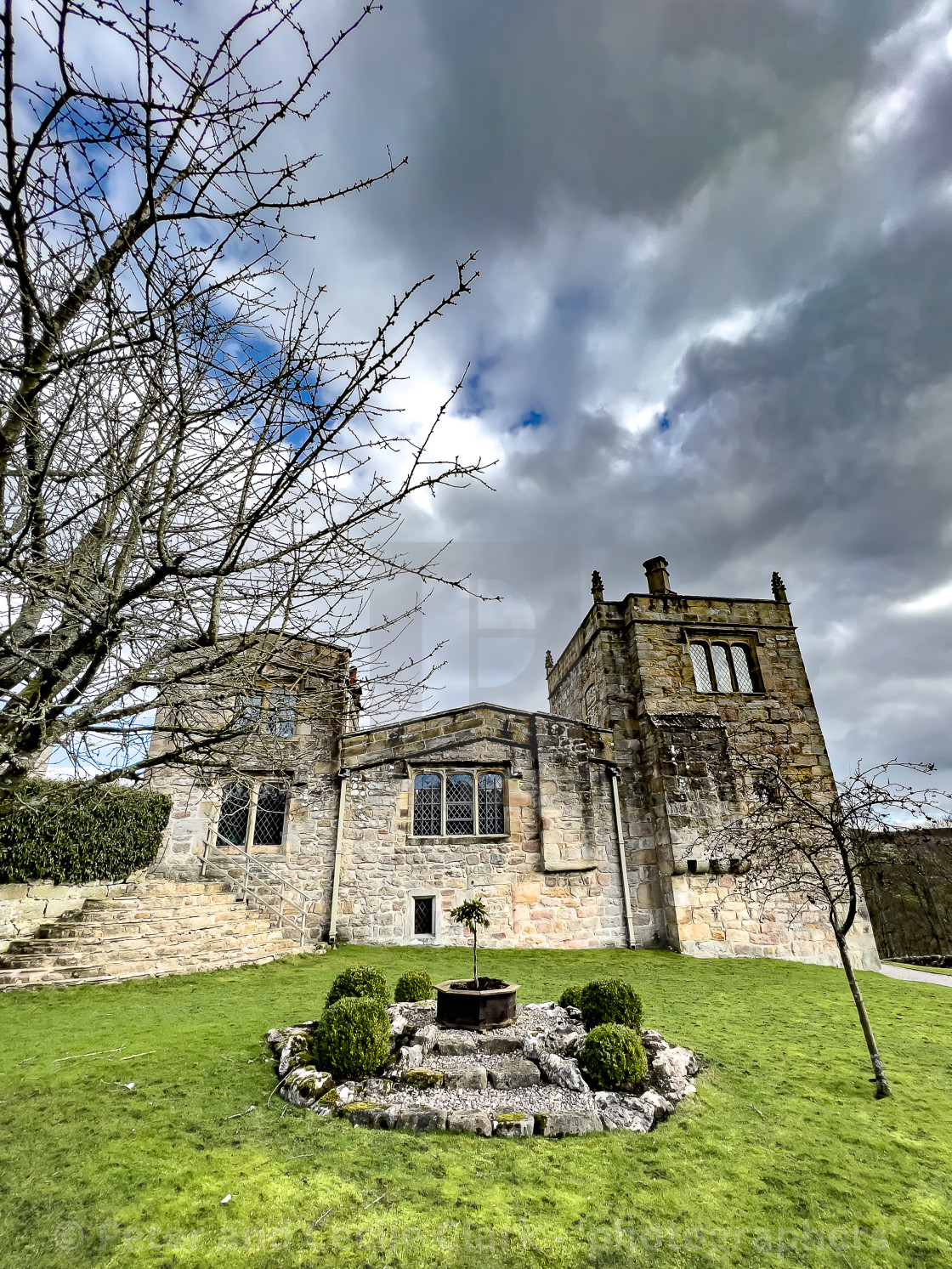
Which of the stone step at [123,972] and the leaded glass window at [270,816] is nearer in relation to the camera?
the stone step at [123,972]

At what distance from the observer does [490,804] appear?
14.8 metres

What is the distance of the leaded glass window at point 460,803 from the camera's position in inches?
573

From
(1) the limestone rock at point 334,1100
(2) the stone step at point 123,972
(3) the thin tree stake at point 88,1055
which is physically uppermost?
(2) the stone step at point 123,972

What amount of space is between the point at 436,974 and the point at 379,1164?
7.12m

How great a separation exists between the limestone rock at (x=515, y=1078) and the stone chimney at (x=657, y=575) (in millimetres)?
14280

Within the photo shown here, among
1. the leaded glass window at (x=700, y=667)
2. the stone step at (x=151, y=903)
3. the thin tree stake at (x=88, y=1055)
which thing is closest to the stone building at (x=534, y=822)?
the leaded glass window at (x=700, y=667)

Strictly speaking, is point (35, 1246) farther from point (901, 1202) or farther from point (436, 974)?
point (436, 974)

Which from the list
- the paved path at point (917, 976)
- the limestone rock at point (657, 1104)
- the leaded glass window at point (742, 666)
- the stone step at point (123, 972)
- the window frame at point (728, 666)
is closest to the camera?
the limestone rock at point (657, 1104)

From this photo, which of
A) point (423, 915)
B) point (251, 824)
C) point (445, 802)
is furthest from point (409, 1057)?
point (251, 824)

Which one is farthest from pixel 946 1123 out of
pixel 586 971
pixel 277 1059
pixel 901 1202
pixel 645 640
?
pixel 645 640

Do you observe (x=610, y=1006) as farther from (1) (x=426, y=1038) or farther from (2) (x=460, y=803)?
(2) (x=460, y=803)

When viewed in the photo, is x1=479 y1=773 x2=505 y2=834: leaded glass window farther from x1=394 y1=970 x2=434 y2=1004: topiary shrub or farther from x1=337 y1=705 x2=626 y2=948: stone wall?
x1=394 y1=970 x2=434 y2=1004: topiary shrub

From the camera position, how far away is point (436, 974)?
1060cm

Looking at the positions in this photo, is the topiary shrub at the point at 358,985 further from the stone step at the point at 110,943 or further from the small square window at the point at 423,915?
the small square window at the point at 423,915
